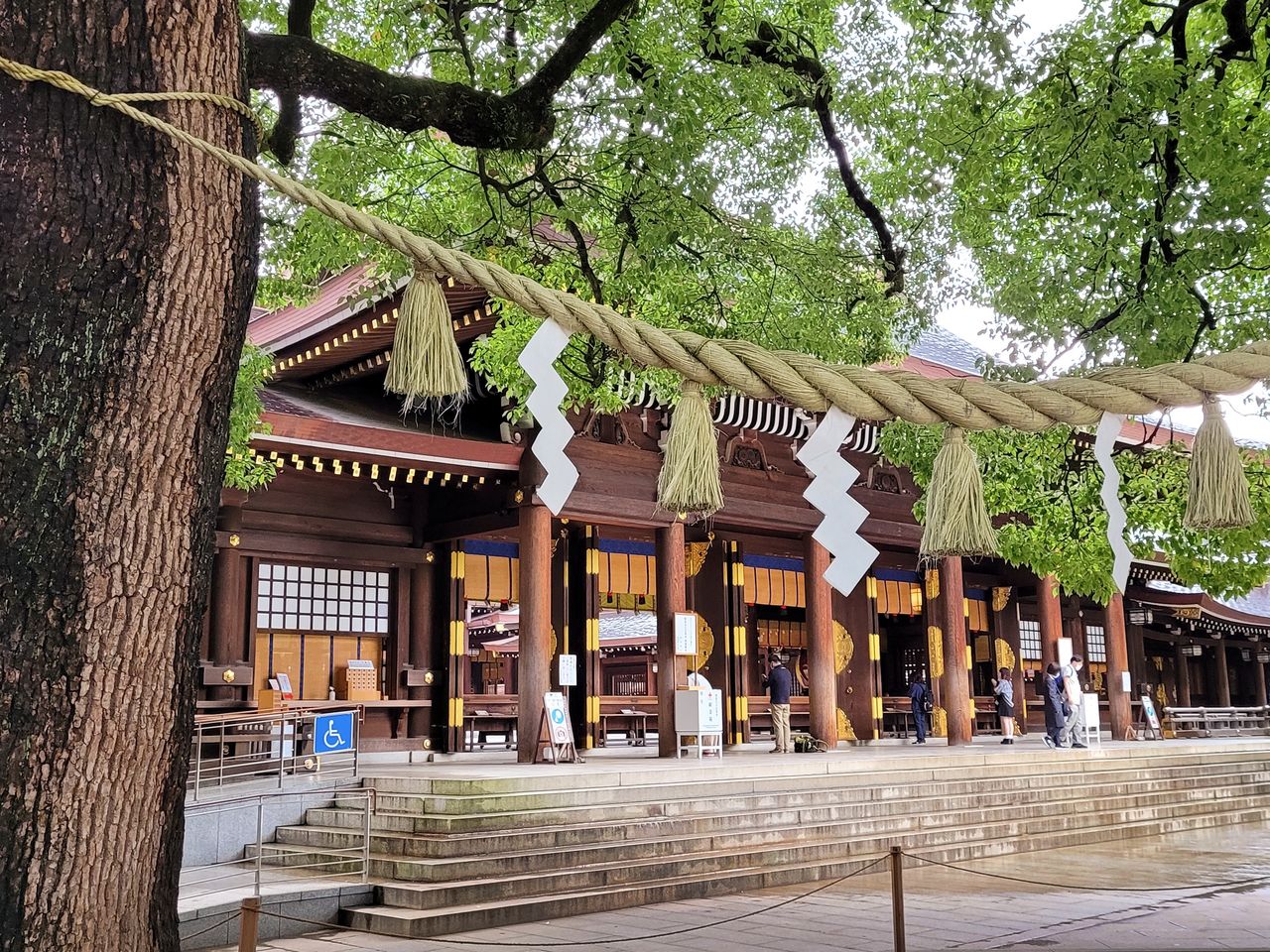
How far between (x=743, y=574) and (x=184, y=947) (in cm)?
1138

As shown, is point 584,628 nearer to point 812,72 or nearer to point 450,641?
point 450,641

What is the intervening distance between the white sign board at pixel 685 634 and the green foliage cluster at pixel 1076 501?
3787mm

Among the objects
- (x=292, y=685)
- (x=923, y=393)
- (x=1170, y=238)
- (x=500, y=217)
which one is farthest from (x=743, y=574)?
(x=923, y=393)

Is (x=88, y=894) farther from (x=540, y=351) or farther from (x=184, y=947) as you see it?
(x=184, y=947)

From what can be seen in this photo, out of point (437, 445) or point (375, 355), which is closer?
point (437, 445)

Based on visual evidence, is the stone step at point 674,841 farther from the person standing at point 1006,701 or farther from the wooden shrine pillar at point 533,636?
the person standing at point 1006,701

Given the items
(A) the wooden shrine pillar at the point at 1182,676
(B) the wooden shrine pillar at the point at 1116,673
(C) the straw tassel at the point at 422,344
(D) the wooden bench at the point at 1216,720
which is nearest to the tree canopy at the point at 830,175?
(C) the straw tassel at the point at 422,344

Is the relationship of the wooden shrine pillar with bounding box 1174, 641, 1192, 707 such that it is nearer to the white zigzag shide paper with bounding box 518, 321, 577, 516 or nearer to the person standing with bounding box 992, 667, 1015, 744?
the person standing with bounding box 992, 667, 1015, 744

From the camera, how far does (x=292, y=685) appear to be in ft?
42.4

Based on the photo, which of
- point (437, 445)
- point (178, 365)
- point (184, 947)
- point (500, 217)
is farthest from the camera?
point (437, 445)

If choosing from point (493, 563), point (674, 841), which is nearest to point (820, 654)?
point (493, 563)

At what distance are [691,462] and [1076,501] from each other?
26.0 feet

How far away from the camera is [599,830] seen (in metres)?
8.47

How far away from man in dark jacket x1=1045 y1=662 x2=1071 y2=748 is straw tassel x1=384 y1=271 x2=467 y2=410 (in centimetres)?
1458
